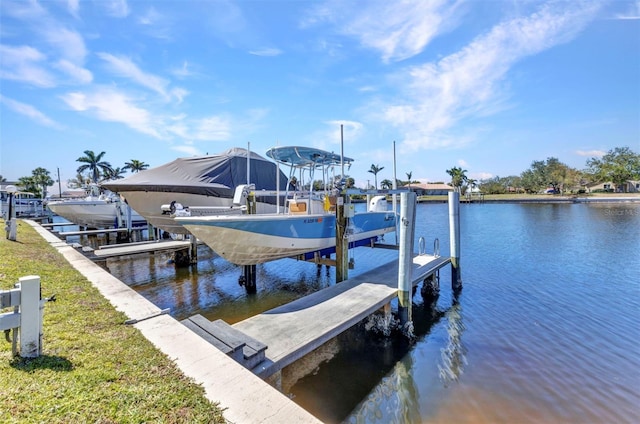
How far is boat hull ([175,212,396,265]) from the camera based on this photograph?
7.58 meters

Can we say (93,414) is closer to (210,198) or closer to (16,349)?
(16,349)

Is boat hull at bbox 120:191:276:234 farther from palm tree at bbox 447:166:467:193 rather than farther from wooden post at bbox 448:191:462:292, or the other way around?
palm tree at bbox 447:166:467:193

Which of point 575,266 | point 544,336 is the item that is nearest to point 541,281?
point 575,266

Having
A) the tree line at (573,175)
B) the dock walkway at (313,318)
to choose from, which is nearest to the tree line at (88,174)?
the dock walkway at (313,318)

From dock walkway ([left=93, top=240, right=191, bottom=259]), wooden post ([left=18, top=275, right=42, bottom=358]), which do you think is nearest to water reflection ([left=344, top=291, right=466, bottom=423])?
wooden post ([left=18, top=275, right=42, bottom=358])

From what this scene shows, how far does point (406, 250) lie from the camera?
7.11 m

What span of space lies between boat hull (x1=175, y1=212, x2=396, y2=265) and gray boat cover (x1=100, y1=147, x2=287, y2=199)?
18.3 ft

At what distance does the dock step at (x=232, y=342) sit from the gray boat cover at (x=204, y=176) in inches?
371

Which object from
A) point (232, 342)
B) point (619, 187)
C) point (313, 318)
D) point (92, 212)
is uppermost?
point (619, 187)

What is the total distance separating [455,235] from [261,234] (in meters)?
6.70

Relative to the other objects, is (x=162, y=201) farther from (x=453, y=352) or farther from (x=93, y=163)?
(x=93, y=163)

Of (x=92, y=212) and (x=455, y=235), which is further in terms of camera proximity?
(x=92, y=212)

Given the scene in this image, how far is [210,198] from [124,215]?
34.8 feet

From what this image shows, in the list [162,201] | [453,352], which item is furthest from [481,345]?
[162,201]
